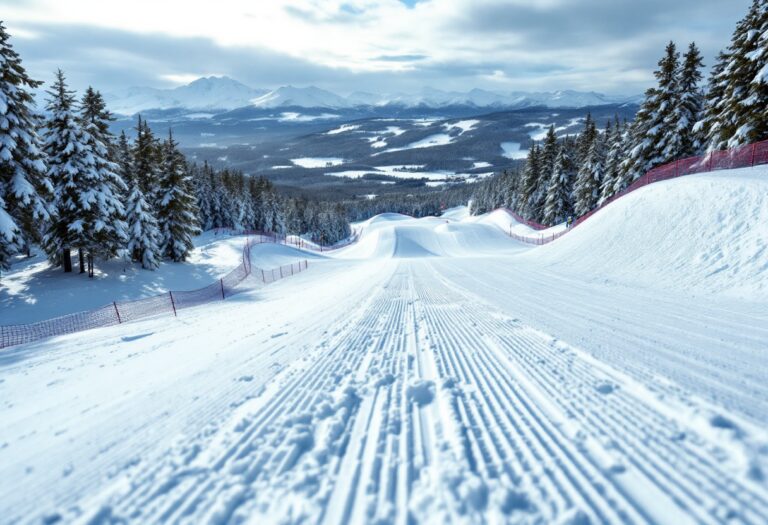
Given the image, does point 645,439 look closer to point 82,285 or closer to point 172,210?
point 82,285

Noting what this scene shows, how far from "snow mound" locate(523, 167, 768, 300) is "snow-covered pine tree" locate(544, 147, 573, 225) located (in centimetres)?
2780

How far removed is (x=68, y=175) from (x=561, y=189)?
46808 millimetres

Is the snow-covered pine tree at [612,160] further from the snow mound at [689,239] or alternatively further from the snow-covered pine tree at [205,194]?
the snow-covered pine tree at [205,194]

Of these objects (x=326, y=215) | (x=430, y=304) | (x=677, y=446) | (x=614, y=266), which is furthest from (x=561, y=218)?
(x=326, y=215)

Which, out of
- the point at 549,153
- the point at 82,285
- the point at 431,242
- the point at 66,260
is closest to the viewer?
the point at 82,285

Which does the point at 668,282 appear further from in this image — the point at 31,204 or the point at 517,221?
the point at 517,221

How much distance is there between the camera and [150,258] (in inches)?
1089

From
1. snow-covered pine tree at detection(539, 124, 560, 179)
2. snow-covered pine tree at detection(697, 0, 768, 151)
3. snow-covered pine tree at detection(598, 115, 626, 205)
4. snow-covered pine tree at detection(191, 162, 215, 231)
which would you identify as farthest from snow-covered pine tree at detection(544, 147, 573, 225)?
snow-covered pine tree at detection(191, 162, 215, 231)

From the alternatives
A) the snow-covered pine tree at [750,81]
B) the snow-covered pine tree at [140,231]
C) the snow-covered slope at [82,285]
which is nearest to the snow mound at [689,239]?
the snow-covered pine tree at [750,81]

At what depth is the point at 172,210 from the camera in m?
31.9

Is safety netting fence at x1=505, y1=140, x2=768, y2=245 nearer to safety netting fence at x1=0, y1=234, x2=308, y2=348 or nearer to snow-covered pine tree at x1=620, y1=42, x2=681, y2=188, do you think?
snow-covered pine tree at x1=620, y1=42, x2=681, y2=188

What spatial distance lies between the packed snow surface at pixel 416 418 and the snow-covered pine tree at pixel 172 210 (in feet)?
77.3

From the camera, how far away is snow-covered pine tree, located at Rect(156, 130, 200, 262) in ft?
104

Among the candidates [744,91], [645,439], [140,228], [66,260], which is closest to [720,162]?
[744,91]
